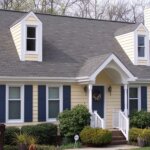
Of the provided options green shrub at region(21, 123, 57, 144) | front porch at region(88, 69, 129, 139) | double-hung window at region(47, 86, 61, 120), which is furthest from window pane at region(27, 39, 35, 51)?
green shrub at region(21, 123, 57, 144)

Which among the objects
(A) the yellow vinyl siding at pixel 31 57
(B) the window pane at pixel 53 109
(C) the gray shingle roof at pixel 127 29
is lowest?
(B) the window pane at pixel 53 109

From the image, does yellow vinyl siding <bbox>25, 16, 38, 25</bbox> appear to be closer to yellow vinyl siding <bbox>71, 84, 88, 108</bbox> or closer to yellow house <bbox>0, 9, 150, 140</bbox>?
yellow house <bbox>0, 9, 150, 140</bbox>

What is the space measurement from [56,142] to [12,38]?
5963 mm

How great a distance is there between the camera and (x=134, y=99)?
885 inches

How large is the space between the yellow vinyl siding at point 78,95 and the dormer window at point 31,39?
9.34 feet

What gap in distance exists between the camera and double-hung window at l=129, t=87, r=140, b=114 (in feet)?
73.3

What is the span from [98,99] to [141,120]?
247 cm

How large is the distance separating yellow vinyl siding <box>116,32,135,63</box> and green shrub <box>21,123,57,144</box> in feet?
23.8

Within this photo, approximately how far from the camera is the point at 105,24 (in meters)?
26.5

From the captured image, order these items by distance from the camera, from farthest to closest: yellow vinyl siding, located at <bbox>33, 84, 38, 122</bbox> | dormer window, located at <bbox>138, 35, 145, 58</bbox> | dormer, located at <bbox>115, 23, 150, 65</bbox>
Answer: dormer window, located at <bbox>138, 35, 145, 58</bbox> → dormer, located at <bbox>115, 23, 150, 65</bbox> → yellow vinyl siding, located at <bbox>33, 84, 38, 122</bbox>

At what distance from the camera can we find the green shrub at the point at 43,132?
1811cm

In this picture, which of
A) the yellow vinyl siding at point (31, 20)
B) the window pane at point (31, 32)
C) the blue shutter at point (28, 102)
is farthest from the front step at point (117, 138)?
the yellow vinyl siding at point (31, 20)

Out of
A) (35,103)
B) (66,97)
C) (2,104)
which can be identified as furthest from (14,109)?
(66,97)

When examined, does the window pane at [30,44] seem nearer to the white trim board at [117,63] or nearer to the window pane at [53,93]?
the window pane at [53,93]
